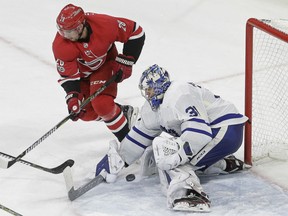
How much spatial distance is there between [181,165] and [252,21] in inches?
28.2

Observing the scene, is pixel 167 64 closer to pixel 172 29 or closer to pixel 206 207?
pixel 172 29

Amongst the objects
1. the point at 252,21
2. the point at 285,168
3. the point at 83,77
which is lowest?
the point at 285,168

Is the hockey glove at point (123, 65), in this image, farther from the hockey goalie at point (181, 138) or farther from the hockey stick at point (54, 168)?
the hockey stick at point (54, 168)

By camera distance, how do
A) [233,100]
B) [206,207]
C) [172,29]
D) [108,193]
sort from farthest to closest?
1. [172,29]
2. [233,100]
3. [108,193]
4. [206,207]

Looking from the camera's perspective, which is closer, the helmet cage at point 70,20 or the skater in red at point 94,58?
the helmet cage at point 70,20

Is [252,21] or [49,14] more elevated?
[252,21]

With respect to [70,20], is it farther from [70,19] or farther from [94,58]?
[94,58]

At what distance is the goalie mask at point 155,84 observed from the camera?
3.21 metres

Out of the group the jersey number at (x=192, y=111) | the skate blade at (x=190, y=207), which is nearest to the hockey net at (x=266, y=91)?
the jersey number at (x=192, y=111)

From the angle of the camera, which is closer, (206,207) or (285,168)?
(206,207)

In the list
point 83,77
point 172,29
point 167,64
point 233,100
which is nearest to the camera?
point 83,77

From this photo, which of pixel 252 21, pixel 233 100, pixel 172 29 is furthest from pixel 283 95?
pixel 172 29

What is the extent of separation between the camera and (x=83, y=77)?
3768mm

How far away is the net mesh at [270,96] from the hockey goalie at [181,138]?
28 cm
